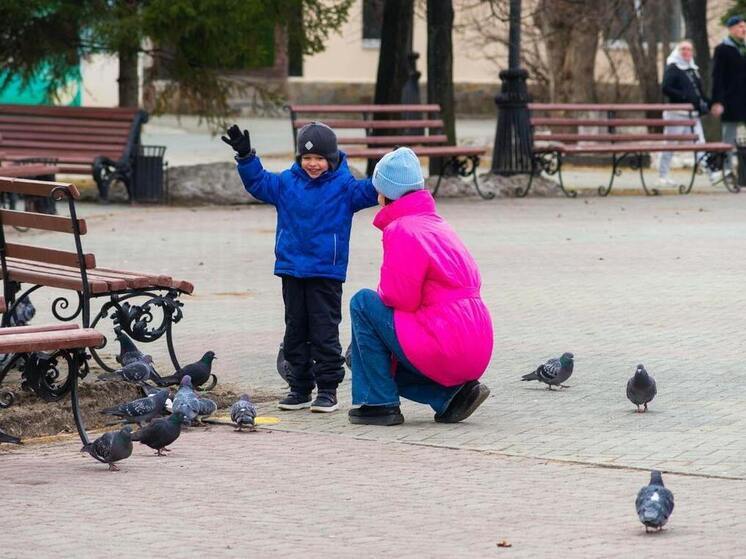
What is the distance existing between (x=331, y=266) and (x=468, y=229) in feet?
29.5

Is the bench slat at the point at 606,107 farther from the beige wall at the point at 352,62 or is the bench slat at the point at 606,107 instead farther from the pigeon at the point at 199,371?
the beige wall at the point at 352,62

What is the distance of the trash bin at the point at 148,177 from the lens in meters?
19.9

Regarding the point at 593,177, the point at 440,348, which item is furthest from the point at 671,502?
the point at 593,177

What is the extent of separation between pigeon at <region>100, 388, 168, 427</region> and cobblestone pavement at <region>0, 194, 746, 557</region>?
11.8 inches

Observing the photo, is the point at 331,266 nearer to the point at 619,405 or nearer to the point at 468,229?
the point at 619,405

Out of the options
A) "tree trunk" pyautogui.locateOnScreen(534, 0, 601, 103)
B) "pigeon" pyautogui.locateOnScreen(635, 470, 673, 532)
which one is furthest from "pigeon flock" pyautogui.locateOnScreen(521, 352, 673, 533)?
"tree trunk" pyautogui.locateOnScreen(534, 0, 601, 103)

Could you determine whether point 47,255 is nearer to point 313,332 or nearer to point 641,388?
point 313,332

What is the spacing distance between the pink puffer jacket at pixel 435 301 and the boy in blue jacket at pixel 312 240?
0.50 metres

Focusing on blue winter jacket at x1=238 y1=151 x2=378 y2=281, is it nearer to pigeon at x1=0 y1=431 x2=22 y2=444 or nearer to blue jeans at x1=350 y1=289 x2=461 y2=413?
blue jeans at x1=350 y1=289 x2=461 y2=413

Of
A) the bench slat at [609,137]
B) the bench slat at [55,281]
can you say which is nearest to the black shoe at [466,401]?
the bench slat at [55,281]

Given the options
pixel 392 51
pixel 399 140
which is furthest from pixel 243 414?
pixel 392 51

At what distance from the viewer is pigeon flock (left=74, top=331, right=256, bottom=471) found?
671cm

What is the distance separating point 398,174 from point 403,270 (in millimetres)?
460

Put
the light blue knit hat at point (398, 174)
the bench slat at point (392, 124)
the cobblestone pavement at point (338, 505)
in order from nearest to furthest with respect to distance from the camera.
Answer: the cobblestone pavement at point (338, 505), the light blue knit hat at point (398, 174), the bench slat at point (392, 124)
